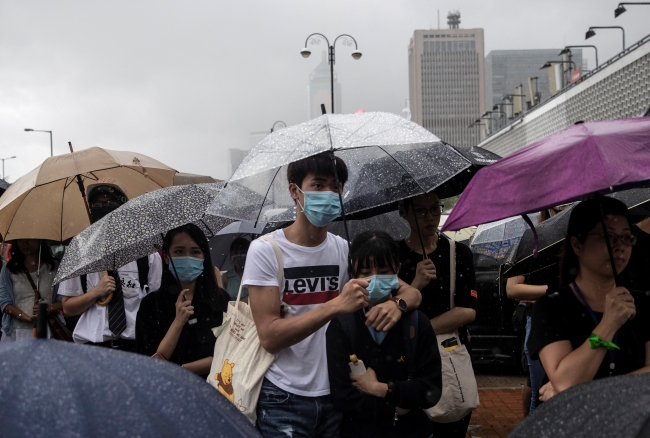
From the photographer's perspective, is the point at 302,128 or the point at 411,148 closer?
the point at 302,128

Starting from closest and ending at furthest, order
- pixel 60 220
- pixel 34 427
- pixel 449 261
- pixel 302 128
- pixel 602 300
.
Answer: pixel 34 427 < pixel 602 300 < pixel 302 128 < pixel 449 261 < pixel 60 220

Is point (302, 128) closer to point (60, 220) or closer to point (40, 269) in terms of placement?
point (60, 220)

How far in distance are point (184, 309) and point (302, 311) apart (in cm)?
110

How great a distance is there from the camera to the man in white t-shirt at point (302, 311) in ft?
9.52

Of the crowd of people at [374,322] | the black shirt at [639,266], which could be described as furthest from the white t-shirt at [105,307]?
the black shirt at [639,266]

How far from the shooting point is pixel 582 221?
9.27ft

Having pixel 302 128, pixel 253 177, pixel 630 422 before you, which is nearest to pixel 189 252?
pixel 253 177

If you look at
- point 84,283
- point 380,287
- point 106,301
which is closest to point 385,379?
point 380,287

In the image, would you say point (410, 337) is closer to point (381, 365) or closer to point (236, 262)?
point (381, 365)

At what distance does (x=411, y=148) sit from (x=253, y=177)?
931mm

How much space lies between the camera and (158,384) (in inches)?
56.4

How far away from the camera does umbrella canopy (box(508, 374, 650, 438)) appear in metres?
1.40

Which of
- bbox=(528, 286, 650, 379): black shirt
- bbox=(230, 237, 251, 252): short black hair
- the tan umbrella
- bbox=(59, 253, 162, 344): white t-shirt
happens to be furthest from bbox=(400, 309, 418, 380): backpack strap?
bbox=(230, 237, 251, 252): short black hair

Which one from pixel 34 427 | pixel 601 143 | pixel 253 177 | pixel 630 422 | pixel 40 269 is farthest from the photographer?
pixel 40 269
